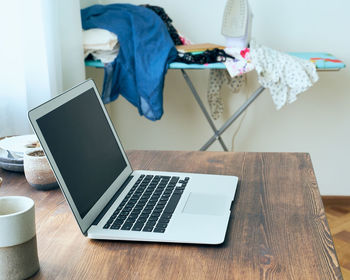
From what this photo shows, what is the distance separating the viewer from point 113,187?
1.08 m

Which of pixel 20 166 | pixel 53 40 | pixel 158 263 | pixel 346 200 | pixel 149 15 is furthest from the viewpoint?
pixel 346 200

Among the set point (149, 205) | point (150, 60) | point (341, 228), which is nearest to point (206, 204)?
point (149, 205)

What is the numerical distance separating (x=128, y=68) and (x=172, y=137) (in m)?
0.72

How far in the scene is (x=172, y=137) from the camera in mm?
2914

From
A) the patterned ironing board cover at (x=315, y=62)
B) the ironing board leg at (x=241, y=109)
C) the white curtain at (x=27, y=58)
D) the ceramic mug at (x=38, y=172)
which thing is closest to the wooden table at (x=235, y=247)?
the ceramic mug at (x=38, y=172)

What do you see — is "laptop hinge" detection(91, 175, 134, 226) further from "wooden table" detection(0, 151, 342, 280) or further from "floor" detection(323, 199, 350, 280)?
"floor" detection(323, 199, 350, 280)

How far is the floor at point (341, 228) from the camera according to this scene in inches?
89.2

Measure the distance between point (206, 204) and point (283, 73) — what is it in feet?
4.41

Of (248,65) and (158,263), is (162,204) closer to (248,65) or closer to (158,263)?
(158,263)

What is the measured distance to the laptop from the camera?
0.90 metres

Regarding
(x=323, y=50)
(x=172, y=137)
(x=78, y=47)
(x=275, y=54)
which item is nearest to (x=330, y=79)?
(x=323, y=50)

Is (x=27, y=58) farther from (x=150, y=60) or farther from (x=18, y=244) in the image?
(x=18, y=244)

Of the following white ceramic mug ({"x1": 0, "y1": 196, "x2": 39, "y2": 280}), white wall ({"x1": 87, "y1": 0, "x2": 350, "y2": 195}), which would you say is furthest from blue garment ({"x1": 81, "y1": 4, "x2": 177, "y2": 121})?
white ceramic mug ({"x1": 0, "y1": 196, "x2": 39, "y2": 280})

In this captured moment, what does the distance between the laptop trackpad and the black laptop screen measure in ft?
0.56
